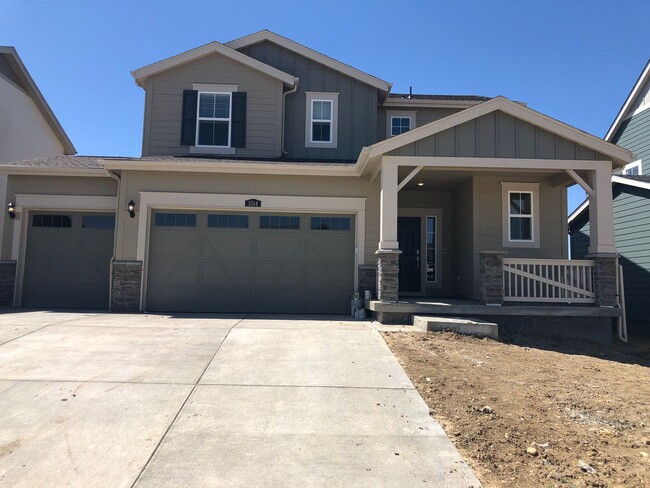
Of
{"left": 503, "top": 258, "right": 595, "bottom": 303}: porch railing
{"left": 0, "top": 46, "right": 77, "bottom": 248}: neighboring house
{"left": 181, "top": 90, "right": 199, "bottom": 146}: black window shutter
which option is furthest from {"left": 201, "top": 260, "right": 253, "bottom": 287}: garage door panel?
{"left": 0, "top": 46, "right": 77, "bottom": 248}: neighboring house

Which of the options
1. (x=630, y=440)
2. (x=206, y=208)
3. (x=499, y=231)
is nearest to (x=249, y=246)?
(x=206, y=208)

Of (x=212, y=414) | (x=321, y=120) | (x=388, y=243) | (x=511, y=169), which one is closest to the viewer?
(x=212, y=414)

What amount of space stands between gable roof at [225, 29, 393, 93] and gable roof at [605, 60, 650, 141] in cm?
789

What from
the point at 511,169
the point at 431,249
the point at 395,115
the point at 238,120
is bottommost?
the point at 431,249

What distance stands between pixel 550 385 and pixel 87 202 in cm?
1022

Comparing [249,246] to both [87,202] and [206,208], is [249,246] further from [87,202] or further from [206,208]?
[87,202]

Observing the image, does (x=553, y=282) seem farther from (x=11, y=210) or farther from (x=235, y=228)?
(x=11, y=210)

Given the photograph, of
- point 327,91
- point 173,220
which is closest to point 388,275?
point 173,220

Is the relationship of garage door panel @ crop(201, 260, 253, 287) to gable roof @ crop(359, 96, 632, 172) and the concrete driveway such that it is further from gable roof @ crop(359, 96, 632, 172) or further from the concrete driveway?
gable roof @ crop(359, 96, 632, 172)

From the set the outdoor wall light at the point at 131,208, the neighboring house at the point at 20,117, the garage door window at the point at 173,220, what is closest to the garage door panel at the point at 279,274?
the garage door window at the point at 173,220

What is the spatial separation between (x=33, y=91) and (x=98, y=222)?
857cm

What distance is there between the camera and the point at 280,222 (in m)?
10.7

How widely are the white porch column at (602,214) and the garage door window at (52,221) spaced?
1148 centimetres

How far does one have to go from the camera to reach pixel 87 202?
435 inches
